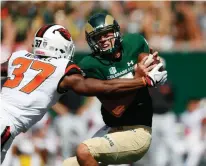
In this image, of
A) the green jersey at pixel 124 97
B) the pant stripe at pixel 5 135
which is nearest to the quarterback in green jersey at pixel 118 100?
the green jersey at pixel 124 97

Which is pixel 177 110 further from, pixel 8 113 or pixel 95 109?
pixel 8 113

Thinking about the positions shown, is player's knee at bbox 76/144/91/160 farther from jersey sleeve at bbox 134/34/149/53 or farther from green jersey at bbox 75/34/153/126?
jersey sleeve at bbox 134/34/149/53

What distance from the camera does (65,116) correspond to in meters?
11.8

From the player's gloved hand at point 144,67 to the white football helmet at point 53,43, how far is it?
622mm

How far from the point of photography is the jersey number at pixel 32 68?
21.1ft

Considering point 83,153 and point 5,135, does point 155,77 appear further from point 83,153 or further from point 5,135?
point 5,135

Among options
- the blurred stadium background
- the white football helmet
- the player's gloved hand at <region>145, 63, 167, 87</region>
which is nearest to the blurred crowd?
the blurred stadium background

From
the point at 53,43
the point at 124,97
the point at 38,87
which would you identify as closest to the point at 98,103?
the point at 124,97

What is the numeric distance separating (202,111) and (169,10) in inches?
78.1

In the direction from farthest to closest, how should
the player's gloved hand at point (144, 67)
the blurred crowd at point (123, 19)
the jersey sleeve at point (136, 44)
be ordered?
the blurred crowd at point (123, 19)
the jersey sleeve at point (136, 44)
the player's gloved hand at point (144, 67)

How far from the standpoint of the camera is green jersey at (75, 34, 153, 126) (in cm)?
680

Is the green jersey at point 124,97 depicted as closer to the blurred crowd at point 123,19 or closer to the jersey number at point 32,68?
the jersey number at point 32,68

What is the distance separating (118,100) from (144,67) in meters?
0.47

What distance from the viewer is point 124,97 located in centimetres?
679
